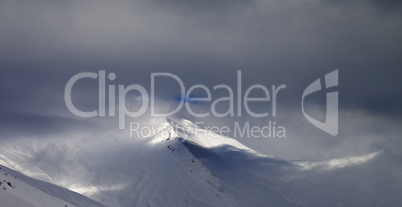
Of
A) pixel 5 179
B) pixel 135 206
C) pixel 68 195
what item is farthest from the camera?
pixel 135 206

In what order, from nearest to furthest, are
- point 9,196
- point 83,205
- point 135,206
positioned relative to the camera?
1. point 9,196
2. point 83,205
3. point 135,206

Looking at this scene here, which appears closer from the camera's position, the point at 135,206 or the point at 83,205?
the point at 83,205

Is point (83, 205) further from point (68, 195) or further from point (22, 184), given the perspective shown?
point (22, 184)

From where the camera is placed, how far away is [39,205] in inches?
2096

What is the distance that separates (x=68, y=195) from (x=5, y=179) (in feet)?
115

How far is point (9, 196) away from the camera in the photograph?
4934 cm

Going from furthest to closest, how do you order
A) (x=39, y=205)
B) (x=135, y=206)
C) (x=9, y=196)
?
(x=135, y=206), (x=39, y=205), (x=9, y=196)

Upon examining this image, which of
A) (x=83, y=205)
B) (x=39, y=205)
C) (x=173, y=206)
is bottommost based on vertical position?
(x=173, y=206)

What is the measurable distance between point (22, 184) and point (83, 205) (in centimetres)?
2484

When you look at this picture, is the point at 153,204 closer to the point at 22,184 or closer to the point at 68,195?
the point at 68,195

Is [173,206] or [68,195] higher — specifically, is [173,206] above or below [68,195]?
below

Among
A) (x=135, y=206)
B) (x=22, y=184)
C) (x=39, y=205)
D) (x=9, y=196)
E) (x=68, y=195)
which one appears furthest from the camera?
(x=135, y=206)

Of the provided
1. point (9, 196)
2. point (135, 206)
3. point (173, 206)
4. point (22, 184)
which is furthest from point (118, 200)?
point (9, 196)

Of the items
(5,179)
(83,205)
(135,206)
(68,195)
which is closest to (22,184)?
(5,179)
